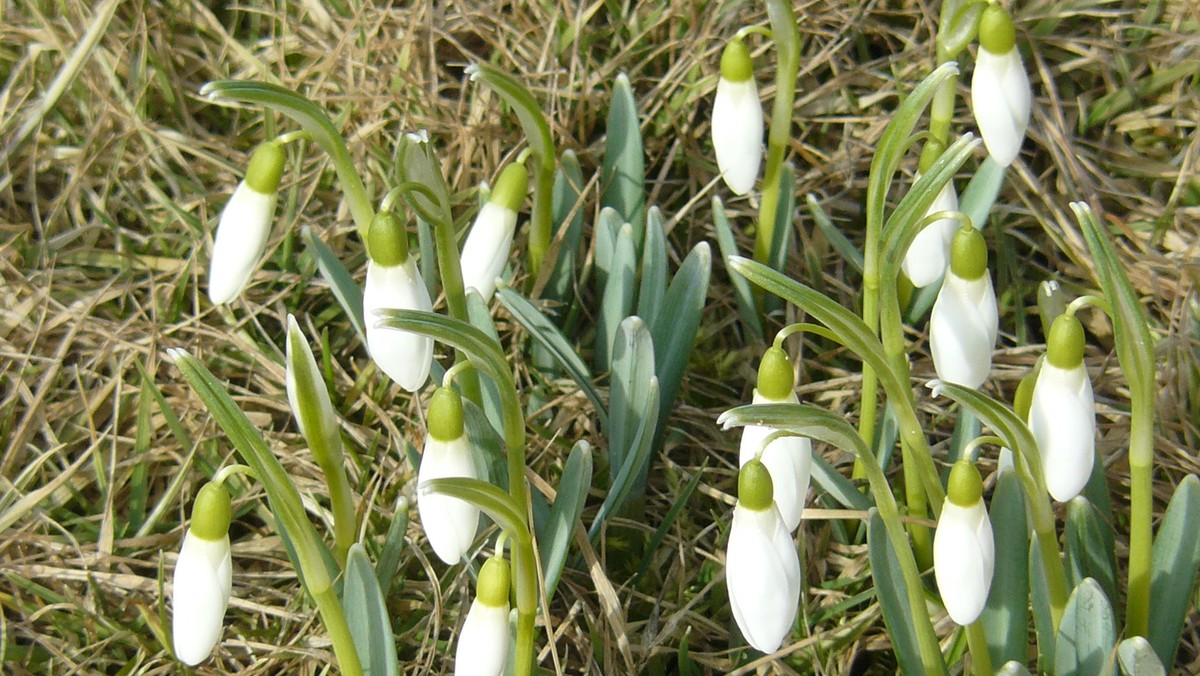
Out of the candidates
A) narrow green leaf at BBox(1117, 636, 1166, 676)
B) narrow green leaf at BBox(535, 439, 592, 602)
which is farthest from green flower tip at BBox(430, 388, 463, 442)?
narrow green leaf at BBox(1117, 636, 1166, 676)

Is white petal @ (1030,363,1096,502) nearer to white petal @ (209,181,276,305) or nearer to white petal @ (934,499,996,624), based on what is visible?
white petal @ (934,499,996,624)

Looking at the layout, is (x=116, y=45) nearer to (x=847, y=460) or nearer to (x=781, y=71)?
(x=781, y=71)

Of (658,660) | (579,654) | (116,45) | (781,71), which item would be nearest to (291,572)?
(579,654)

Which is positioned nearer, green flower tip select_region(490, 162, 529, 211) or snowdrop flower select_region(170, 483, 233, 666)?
snowdrop flower select_region(170, 483, 233, 666)

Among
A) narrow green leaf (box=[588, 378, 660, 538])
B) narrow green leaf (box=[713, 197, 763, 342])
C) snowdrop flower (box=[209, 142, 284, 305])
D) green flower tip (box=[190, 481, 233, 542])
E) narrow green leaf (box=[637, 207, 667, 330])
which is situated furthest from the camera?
narrow green leaf (box=[713, 197, 763, 342])

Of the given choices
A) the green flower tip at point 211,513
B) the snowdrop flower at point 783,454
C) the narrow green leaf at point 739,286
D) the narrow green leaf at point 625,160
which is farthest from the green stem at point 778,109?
the green flower tip at point 211,513

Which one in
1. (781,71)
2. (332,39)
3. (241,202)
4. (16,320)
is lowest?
(241,202)
